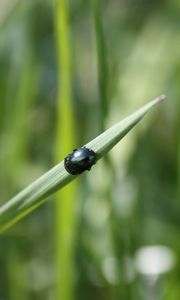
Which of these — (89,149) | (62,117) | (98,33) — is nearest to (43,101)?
(62,117)

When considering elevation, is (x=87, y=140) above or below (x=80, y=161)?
above

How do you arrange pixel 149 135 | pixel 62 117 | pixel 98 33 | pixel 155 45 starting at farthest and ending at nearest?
pixel 155 45 < pixel 149 135 < pixel 62 117 < pixel 98 33

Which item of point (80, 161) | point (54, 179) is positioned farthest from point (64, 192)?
point (54, 179)

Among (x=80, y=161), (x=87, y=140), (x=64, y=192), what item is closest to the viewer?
(x=80, y=161)

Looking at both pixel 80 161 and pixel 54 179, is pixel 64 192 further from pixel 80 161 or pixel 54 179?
pixel 54 179

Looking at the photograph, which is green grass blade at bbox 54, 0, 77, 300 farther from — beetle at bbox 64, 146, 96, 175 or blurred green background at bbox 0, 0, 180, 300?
beetle at bbox 64, 146, 96, 175

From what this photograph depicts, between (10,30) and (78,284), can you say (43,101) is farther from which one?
(78,284)
